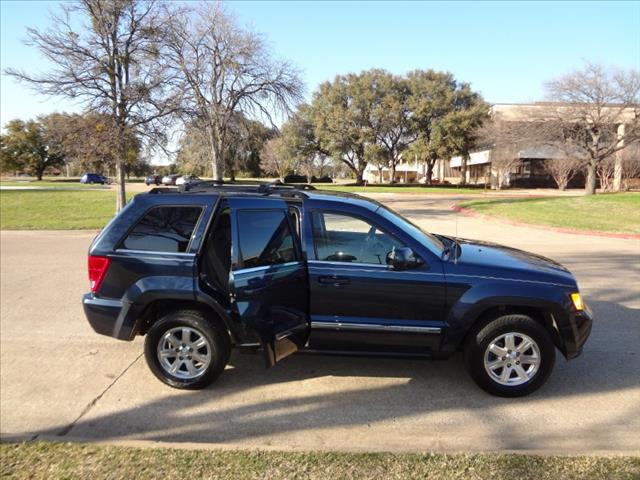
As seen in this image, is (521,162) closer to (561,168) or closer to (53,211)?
(561,168)

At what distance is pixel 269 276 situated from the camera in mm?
3818

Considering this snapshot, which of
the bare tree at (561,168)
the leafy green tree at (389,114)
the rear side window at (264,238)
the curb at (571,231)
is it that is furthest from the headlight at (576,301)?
the leafy green tree at (389,114)

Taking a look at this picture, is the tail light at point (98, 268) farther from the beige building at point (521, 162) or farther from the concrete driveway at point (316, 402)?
the beige building at point (521, 162)

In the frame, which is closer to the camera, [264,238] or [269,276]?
[269,276]

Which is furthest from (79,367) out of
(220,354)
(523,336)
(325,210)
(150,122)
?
(150,122)

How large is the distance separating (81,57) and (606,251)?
17.8m

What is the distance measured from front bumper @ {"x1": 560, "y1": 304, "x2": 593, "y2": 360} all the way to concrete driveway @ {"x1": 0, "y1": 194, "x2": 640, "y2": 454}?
0.39 metres

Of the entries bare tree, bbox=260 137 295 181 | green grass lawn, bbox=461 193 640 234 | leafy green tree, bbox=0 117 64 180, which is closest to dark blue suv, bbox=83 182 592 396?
green grass lawn, bbox=461 193 640 234

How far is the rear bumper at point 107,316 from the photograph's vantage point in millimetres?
4020

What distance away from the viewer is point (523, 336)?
382cm

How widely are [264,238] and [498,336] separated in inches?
84.3

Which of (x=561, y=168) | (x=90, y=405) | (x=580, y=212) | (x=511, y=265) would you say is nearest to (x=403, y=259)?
(x=511, y=265)

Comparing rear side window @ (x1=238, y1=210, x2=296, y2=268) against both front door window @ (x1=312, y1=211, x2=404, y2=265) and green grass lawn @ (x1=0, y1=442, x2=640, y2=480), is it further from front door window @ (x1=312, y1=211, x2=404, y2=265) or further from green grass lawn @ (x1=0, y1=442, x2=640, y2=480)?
green grass lawn @ (x1=0, y1=442, x2=640, y2=480)

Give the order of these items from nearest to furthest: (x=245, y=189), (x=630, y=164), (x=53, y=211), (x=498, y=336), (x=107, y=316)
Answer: (x=498, y=336) → (x=107, y=316) → (x=245, y=189) → (x=53, y=211) → (x=630, y=164)
